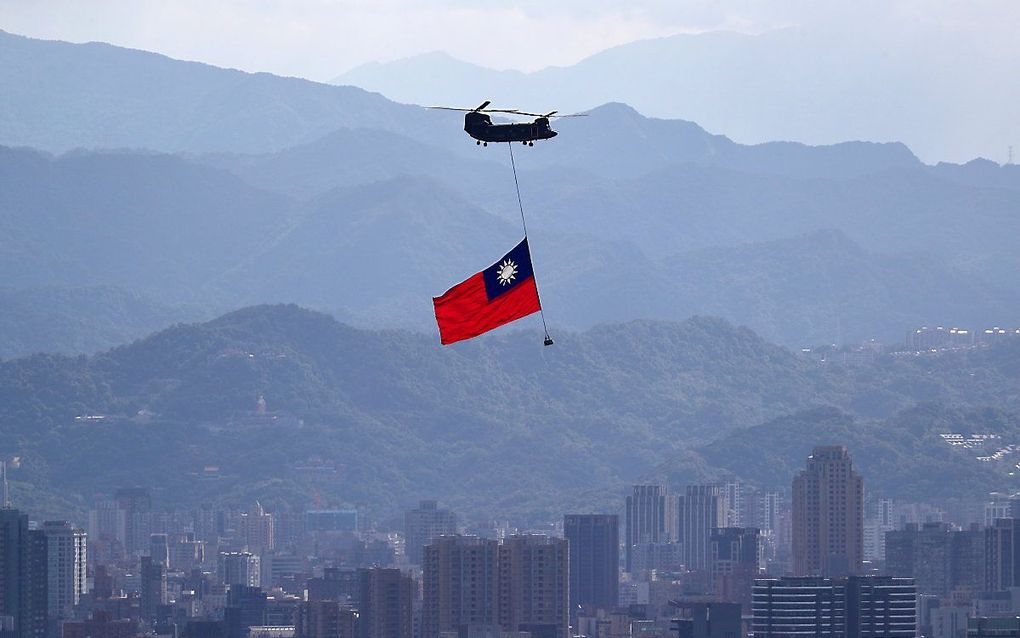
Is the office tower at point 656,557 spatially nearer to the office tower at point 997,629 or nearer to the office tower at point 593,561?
the office tower at point 593,561

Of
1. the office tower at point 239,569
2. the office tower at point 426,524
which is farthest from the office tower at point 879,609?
the office tower at point 426,524

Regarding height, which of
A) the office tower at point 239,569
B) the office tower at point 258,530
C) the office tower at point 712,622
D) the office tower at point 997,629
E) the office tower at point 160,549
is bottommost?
the office tower at point 712,622

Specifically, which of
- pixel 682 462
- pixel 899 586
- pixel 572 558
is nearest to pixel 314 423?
pixel 682 462

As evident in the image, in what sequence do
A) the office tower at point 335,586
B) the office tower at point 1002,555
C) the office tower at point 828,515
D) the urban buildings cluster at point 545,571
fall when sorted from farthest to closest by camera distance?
the office tower at point 828,515, the office tower at point 1002,555, the office tower at point 335,586, the urban buildings cluster at point 545,571

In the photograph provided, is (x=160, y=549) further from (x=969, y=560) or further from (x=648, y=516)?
(x=969, y=560)

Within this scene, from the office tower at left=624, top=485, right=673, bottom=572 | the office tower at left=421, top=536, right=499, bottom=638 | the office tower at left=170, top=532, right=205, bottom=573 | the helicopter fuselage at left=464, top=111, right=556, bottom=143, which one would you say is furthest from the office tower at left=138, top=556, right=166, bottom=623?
the helicopter fuselage at left=464, top=111, right=556, bottom=143

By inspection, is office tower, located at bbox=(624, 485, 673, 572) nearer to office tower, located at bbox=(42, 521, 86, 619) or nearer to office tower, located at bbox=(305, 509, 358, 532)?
office tower, located at bbox=(305, 509, 358, 532)

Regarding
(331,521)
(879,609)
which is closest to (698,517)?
(331,521)
